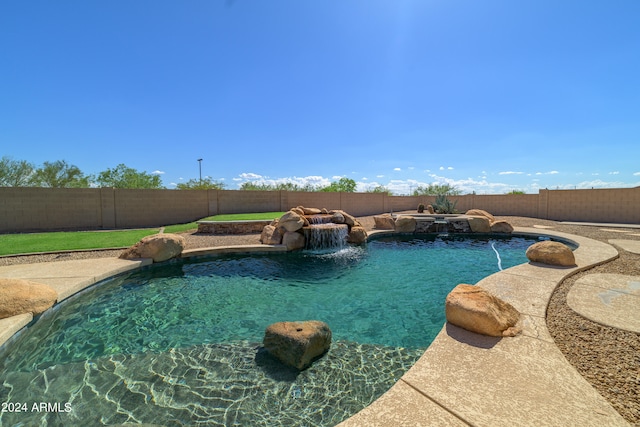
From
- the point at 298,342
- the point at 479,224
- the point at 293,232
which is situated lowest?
the point at 298,342

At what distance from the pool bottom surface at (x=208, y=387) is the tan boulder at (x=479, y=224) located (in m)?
10.00

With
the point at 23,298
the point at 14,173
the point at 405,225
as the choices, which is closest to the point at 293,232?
the point at 405,225

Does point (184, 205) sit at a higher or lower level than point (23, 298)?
higher

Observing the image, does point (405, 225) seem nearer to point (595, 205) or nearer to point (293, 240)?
point (293, 240)

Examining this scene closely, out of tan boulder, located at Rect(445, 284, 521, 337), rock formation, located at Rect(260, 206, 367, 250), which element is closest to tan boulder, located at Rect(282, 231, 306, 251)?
rock formation, located at Rect(260, 206, 367, 250)

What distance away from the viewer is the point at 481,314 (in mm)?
2619

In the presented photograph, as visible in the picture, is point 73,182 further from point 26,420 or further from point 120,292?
point 26,420

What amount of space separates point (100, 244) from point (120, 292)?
3.86 m

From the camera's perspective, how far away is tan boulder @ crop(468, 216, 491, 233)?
439 inches

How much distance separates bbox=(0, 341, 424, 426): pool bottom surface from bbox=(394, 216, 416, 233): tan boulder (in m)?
8.65

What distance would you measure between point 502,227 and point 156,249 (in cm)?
1213

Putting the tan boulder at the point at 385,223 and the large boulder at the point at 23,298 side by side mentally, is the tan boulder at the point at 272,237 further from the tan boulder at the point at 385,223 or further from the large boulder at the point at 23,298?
the tan boulder at the point at 385,223

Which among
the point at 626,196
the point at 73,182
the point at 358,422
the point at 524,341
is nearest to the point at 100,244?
the point at 358,422

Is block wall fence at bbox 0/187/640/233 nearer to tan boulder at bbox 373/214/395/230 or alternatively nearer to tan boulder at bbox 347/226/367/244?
tan boulder at bbox 373/214/395/230
